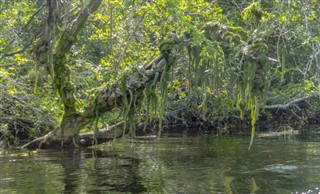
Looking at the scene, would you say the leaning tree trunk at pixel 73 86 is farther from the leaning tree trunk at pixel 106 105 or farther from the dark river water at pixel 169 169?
the dark river water at pixel 169 169

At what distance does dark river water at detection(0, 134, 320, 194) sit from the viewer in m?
10.2

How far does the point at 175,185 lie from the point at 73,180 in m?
1.94

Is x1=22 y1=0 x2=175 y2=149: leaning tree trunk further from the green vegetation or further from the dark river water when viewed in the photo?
the dark river water

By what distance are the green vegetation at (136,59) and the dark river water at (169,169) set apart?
842mm

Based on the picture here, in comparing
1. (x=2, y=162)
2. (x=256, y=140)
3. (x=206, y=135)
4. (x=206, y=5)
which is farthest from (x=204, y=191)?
(x=206, y=135)

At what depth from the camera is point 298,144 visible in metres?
16.8

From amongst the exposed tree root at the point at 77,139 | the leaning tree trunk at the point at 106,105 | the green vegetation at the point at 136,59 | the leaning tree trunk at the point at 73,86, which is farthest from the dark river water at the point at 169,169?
the green vegetation at the point at 136,59

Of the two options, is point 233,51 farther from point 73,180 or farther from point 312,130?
point 312,130

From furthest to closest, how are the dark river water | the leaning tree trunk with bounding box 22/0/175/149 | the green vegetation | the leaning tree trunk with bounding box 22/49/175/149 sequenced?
1. the leaning tree trunk with bounding box 22/49/175/149
2. the leaning tree trunk with bounding box 22/0/175/149
3. the green vegetation
4. the dark river water

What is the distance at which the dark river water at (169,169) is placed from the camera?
1020 centimetres

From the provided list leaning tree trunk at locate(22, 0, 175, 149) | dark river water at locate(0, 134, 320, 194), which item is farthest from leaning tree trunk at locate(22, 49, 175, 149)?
dark river water at locate(0, 134, 320, 194)

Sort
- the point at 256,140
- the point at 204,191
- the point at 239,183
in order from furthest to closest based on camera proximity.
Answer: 1. the point at 256,140
2. the point at 239,183
3. the point at 204,191

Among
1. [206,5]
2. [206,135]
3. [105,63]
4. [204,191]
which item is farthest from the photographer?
[206,135]

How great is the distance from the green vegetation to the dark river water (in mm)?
842
